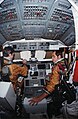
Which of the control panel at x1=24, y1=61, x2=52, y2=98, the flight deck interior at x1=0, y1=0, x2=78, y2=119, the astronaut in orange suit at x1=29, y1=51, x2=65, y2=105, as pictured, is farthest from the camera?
the control panel at x1=24, y1=61, x2=52, y2=98

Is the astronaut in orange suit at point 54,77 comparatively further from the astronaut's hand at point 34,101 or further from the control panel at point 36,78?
the control panel at point 36,78

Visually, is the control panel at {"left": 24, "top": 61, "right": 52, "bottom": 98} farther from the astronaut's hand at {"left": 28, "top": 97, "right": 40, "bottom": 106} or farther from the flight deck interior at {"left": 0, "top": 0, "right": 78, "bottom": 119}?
the astronaut's hand at {"left": 28, "top": 97, "right": 40, "bottom": 106}

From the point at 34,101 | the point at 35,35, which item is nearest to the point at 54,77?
the point at 34,101

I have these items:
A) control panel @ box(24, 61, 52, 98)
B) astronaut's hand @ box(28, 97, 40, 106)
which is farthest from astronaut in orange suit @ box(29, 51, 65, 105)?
control panel @ box(24, 61, 52, 98)

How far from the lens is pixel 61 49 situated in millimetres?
4625

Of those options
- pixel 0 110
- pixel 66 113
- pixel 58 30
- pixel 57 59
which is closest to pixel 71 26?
pixel 58 30

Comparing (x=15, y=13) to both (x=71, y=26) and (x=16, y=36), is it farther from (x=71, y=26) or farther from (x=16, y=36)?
(x=71, y=26)

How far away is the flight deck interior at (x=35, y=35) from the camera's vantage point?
4.30 m

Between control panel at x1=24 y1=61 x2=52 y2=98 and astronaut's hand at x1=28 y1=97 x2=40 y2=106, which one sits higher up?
control panel at x1=24 y1=61 x2=52 y2=98

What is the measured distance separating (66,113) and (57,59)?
0.80 m

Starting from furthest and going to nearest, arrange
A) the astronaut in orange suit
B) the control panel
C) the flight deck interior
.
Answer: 1. the control panel
2. the astronaut in orange suit
3. the flight deck interior

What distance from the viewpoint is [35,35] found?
4.63 m

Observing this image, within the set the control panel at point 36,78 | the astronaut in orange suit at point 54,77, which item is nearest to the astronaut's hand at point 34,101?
the astronaut in orange suit at point 54,77

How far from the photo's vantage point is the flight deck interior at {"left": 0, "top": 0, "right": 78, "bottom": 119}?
430 centimetres
